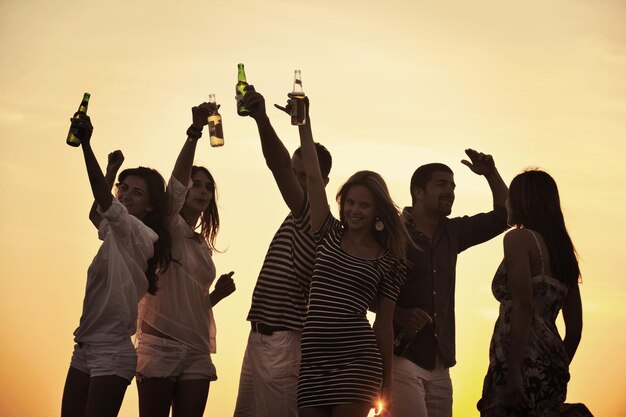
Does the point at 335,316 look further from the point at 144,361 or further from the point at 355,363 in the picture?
the point at 144,361

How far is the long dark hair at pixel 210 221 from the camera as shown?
20.9 ft

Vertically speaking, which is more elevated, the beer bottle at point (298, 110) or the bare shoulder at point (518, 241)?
the beer bottle at point (298, 110)

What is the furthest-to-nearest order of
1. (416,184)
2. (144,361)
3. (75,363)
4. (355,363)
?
(416,184) → (144,361) → (75,363) → (355,363)

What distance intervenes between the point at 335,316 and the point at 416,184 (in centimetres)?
168

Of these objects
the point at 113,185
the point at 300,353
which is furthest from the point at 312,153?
the point at 113,185

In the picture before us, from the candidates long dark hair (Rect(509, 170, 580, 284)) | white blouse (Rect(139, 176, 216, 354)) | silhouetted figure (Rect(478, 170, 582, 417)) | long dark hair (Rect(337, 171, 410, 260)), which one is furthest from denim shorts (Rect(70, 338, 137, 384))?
long dark hair (Rect(509, 170, 580, 284))

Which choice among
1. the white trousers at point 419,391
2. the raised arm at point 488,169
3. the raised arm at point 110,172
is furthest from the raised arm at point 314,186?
the raised arm at point 488,169

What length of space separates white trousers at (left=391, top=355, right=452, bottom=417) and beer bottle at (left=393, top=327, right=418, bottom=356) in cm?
5

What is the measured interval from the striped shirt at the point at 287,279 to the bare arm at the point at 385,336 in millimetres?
442

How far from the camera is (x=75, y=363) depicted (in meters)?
5.18

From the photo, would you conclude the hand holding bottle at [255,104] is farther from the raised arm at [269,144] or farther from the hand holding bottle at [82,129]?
the hand holding bottle at [82,129]

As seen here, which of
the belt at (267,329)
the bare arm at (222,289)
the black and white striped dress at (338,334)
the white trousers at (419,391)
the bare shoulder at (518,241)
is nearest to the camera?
the black and white striped dress at (338,334)

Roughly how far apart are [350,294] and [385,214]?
0.60 metres

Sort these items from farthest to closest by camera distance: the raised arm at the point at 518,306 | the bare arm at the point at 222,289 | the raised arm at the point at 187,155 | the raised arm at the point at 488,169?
the raised arm at the point at 488,169, the bare arm at the point at 222,289, the raised arm at the point at 187,155, the raised arm at the point at 518,306
